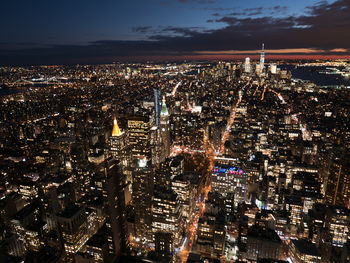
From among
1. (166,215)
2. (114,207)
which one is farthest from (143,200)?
(114,207)

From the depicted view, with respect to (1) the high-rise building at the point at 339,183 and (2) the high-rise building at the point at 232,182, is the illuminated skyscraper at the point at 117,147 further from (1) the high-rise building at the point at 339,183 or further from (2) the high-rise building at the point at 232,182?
(1) the high-rise building at the point at 339,183

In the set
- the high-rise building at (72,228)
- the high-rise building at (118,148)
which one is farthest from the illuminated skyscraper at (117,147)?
the high-rise building at (72,228)

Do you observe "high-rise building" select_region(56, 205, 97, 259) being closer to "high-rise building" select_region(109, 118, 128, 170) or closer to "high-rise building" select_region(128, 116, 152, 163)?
"high-rise building" select_region(109, 118, 128, 170)

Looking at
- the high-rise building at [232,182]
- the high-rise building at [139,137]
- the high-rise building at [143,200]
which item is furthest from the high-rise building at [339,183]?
the high-rise building at [139,137]

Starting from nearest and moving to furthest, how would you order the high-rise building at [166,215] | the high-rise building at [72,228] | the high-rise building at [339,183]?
the high-rise building at [72,228]
the high-rise building at [166,215]
the high-rise building at [339,183]

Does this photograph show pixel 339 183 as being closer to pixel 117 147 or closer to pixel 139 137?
pixel 139 137

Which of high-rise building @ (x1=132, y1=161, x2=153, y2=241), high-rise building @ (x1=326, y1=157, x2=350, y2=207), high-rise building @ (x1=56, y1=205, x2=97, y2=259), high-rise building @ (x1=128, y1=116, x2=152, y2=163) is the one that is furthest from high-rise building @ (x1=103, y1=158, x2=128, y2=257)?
high-rise building @ (x1=326, y1=157, x2=350, y2=207)

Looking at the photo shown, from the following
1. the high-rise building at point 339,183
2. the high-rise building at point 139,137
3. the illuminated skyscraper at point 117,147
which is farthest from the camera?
the high-rise building at point 139,137

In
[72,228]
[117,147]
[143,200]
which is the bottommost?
[72,228]

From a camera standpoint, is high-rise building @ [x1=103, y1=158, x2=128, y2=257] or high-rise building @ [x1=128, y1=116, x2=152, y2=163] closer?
high-rise building @ [x1=103, y1=158, x2=128, y2=257]

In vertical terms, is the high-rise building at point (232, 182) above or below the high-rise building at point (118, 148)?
below

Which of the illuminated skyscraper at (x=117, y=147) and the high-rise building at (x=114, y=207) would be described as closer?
the high-rise building at (x=114, y=207)

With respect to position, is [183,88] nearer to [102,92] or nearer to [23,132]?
[102,92]
